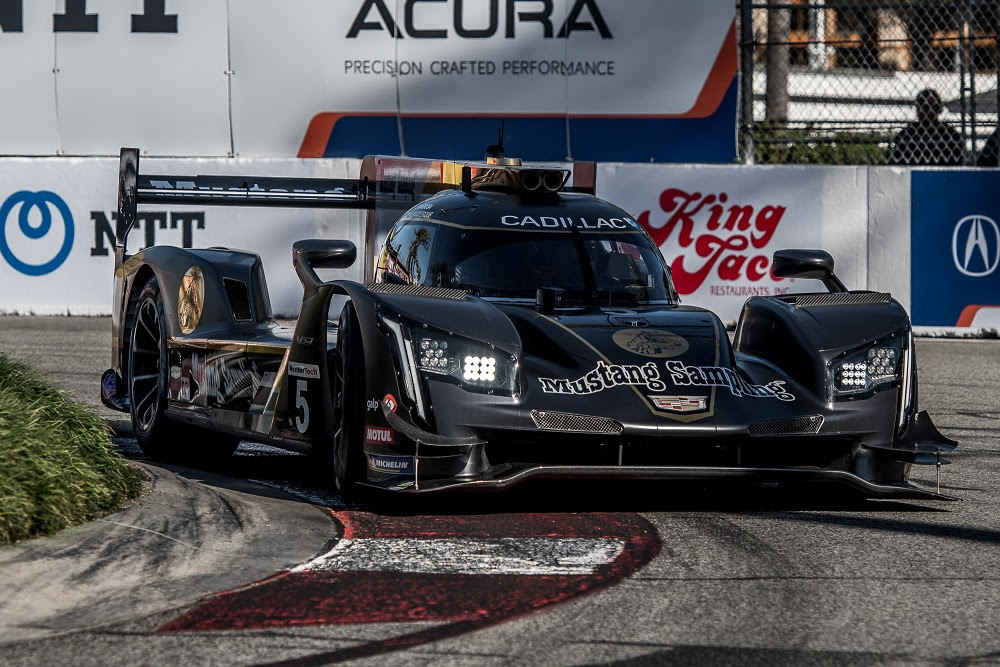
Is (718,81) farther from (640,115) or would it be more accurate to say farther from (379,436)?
(379,436)

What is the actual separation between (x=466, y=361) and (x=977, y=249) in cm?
930

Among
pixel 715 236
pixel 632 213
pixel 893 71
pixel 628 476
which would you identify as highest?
pixel 893 71

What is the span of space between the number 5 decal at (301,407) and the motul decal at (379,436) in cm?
70

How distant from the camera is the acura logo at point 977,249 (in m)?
14.0

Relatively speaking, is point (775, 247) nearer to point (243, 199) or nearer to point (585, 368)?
point (243, 199)

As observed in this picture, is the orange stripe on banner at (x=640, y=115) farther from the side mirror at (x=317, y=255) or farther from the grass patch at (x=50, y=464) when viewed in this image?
the grass patch at (x=50, y=464)

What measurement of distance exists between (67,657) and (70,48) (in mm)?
13546

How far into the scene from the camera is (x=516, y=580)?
477 centimetres

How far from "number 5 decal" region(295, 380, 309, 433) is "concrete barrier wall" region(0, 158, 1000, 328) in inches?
306

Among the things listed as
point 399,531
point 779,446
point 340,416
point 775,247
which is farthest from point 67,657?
point 775,247

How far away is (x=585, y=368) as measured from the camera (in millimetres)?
5918

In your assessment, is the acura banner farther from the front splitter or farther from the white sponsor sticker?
the front splitter

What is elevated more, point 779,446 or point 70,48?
point 70,48

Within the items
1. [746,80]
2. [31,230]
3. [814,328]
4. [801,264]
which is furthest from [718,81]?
[814,328]
